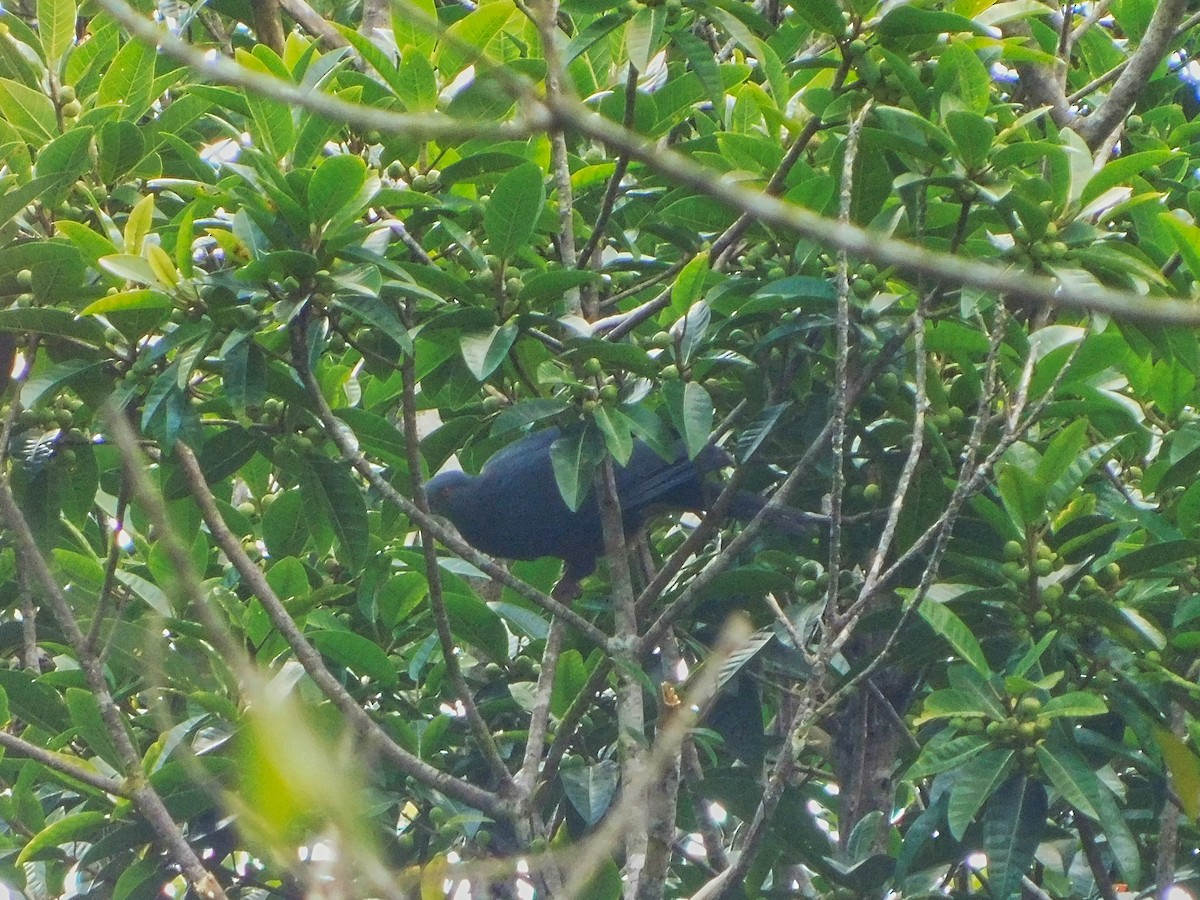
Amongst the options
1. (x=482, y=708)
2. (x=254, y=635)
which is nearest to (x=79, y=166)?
(x=254, y=635)

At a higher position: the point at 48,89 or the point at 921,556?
the point at 48,89

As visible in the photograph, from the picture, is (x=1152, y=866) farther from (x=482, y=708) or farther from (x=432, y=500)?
(x=432, y=500)

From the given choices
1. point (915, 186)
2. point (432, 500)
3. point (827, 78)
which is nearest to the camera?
point (915, 186)

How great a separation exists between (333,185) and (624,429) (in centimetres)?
79

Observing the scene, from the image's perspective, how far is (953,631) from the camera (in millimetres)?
2824

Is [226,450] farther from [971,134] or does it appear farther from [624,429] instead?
[971,134]

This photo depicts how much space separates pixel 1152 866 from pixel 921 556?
1.01 m

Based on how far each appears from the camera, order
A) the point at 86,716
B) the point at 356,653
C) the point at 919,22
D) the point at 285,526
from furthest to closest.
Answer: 1. the point at 285,526
2. the point at 356,653
3. the point at 86,716
4. the point at 919,22

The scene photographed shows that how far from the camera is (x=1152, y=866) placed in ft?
11.3

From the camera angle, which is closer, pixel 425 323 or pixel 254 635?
pixel 425 323

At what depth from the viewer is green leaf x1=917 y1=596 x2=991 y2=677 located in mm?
2799

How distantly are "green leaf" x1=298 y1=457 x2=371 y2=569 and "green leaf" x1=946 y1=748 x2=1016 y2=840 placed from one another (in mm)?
1434

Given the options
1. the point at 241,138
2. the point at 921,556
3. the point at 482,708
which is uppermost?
the point at 241,138

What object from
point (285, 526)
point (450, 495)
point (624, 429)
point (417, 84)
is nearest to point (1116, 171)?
point (624, 429)
